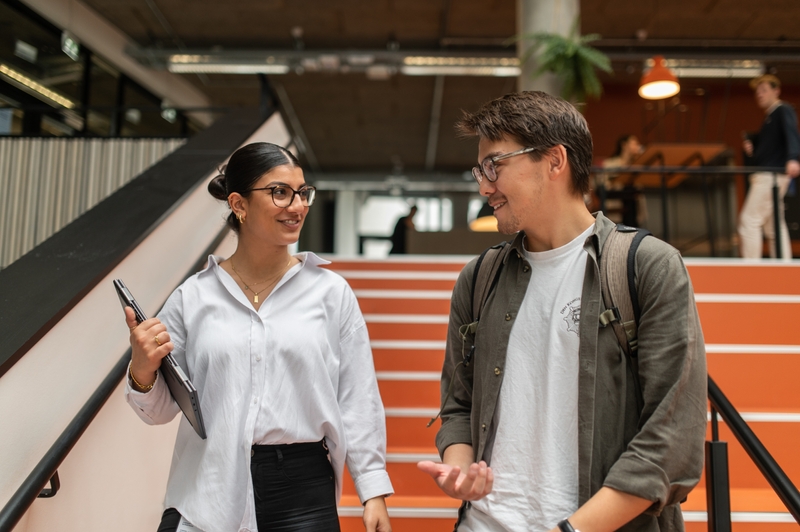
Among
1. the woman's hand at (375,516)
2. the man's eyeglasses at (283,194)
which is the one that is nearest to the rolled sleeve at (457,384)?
the woman's hand at (375,516)

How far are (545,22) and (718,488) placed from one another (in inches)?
254

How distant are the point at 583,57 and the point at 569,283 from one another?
5.97m

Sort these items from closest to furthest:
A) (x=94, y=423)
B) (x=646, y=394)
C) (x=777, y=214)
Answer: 1. (x=646, y=394)
2. (x=94, y=423)
3. (x=777, y=214)

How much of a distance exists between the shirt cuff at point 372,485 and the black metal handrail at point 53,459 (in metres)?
0.85

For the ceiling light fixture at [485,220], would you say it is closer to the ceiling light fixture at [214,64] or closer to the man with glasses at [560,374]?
the ceiling light fixture at [214,64]

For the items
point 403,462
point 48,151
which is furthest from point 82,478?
point 48,151

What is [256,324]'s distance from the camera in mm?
1798

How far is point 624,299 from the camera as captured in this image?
1.38 m

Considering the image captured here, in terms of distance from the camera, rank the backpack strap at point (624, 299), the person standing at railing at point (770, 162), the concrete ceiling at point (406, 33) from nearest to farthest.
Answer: the backpack strap at point (624, 299) → the person standing at railing at point (770, 162) → the concrete ceiling at point (406, 33)

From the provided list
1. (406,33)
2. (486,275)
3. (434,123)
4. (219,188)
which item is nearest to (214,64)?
(406,33)

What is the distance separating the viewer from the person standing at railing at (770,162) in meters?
6.04

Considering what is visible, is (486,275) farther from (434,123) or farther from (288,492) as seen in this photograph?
(434,123)

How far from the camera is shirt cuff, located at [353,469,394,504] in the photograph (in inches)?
69.1

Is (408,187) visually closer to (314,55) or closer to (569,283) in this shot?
(314,55)
